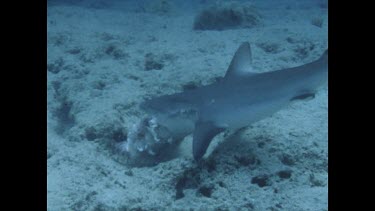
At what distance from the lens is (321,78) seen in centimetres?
390

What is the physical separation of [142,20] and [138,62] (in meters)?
4.74

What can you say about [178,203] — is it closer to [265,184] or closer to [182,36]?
[265,184]

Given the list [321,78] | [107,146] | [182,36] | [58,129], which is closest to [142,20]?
[182,36]

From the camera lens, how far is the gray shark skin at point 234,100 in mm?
3906

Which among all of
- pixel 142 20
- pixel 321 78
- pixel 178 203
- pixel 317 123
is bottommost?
pixel 178 203

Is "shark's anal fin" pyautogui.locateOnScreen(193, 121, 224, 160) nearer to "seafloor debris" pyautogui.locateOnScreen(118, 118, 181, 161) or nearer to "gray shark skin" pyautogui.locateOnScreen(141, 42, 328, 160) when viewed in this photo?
"gray shark skin" pyautogui.locateOnScreen(141, 42, 328, 160)

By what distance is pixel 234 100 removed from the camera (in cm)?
404

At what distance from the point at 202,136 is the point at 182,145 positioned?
0.91m

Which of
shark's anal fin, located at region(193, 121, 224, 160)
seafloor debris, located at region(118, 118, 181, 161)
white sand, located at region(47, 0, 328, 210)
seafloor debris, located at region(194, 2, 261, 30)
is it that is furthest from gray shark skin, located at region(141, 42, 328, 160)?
seafloor debris, located at region(194, 2, 261, 30)

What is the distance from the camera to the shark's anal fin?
3.62 metres

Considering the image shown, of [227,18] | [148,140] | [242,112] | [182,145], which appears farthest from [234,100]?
[227,18]

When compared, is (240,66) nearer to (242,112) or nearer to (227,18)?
(242,112)

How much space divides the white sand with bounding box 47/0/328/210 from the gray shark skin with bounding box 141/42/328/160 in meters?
0.39
